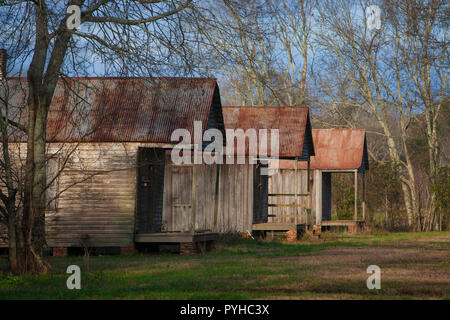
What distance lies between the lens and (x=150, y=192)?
68.0ft

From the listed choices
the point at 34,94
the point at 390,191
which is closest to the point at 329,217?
the point at 390,191

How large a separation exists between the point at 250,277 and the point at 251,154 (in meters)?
11.7

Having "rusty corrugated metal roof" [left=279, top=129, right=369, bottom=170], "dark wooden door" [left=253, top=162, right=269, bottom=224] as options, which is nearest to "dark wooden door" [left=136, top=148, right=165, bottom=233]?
"dark wooden door" [left=253, top=162, right=269, bottom=224]

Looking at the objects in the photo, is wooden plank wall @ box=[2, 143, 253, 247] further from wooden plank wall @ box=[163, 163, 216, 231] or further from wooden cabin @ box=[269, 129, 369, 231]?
wooden cabin @ box=[269, 129, 369, 231]

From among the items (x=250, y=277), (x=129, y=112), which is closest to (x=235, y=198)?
(x=129, y=112)

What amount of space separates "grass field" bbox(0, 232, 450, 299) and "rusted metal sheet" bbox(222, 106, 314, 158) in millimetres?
5809

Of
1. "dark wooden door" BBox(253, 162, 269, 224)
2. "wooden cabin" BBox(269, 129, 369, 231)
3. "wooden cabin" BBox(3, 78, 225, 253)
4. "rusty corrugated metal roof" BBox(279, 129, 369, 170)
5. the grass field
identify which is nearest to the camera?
the grass field

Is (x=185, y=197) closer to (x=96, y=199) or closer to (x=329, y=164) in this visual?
(x=96, y=199)

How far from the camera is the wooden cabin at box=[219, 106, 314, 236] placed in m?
23.7

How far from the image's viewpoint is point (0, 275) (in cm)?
1195

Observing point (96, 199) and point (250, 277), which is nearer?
point (250, 277)

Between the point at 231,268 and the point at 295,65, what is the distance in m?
31.5
